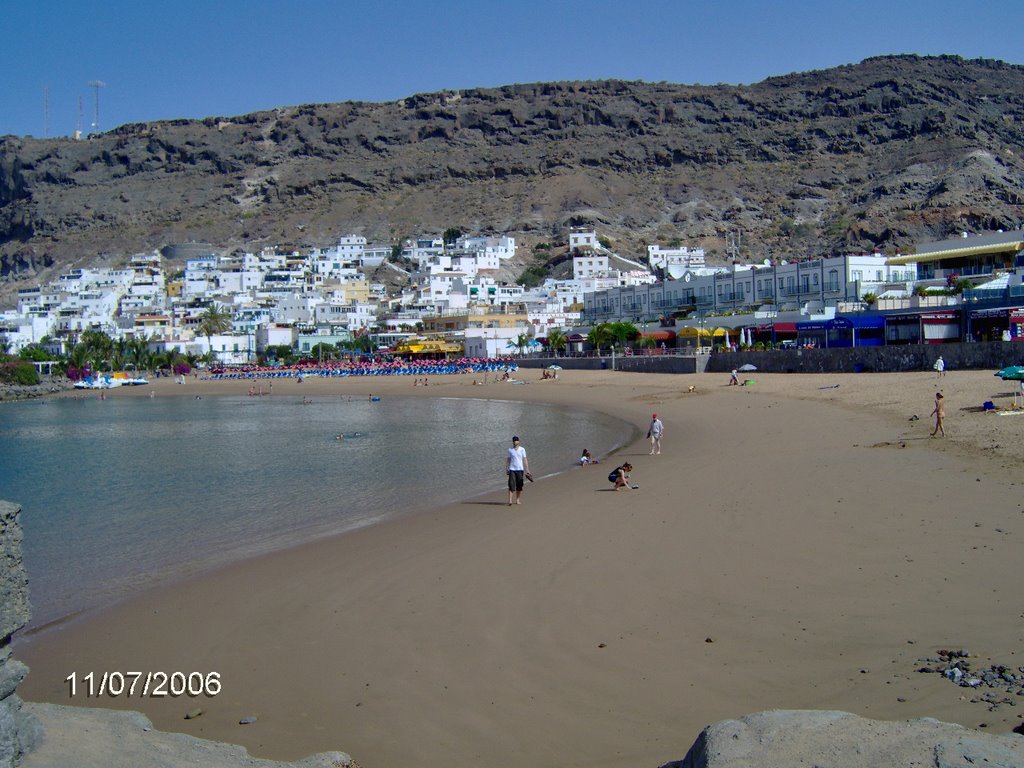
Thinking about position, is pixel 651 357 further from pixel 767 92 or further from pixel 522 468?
pixel 767 92

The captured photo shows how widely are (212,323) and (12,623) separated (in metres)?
102

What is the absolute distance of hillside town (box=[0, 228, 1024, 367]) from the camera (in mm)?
42000

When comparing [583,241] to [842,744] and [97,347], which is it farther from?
[842,744]

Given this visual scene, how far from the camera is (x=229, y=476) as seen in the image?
76.6 feet

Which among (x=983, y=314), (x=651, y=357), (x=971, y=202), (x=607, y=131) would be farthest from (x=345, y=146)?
(x=983, y=314)

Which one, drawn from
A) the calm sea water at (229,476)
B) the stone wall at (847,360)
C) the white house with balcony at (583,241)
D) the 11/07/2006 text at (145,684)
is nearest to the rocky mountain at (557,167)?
the white house with balcony at (583,241)

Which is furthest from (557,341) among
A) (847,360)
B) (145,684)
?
(145,684)

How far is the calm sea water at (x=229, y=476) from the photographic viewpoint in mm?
13797

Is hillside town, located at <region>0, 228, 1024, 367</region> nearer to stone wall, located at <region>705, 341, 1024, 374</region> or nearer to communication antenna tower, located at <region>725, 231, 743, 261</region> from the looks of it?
stone wall, located at <region>705, 341, 1024, 374</region>

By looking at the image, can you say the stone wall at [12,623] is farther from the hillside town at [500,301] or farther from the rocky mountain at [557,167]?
the rocky mountain at [557,167]

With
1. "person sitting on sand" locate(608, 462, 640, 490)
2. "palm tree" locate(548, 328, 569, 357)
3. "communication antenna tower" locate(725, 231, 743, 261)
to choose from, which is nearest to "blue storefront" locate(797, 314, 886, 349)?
"person sitting on sand" locate(608, 462, 640, 490)

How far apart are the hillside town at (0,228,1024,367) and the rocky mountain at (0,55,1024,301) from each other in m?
14.4

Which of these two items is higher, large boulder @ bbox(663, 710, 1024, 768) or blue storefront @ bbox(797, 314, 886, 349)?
blue storefront @ bbox(797, 314, 886, 349)

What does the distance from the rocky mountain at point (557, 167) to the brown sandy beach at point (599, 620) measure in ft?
340
